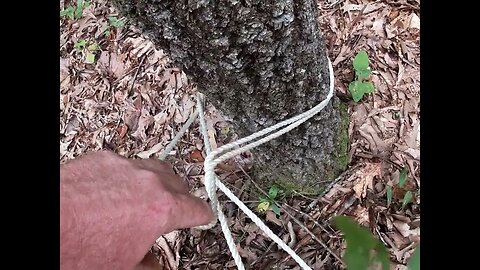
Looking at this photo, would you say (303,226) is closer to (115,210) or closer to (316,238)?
(316,238)

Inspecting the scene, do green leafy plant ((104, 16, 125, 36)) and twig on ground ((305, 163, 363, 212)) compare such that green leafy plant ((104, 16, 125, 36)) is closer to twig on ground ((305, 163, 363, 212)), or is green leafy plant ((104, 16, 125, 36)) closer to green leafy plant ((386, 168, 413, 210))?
twig on ground ((305, 163, 363, 212))

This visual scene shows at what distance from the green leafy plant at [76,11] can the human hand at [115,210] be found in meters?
1.19

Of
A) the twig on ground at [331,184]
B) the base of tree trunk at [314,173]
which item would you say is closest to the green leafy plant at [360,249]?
the base of tree trunk at [314,173]

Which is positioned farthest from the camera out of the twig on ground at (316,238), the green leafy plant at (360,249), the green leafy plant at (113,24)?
the green leafy plant at (113,24)

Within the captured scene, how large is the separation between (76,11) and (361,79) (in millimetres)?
999

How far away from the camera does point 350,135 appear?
1.35 meters

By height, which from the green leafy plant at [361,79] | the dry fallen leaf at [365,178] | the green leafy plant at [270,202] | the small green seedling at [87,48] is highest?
the small green seedling at [87,48]

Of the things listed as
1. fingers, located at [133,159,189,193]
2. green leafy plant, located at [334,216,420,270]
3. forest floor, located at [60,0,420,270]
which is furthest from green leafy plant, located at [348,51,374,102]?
green leafy plant, located at [334,216,420,270]

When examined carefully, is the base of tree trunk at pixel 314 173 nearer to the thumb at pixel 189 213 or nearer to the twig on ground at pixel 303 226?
the twig on ground at pixel 303 226

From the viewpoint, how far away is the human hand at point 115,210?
0.58 meters

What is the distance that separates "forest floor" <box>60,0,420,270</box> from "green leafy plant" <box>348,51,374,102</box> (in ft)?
0.05
